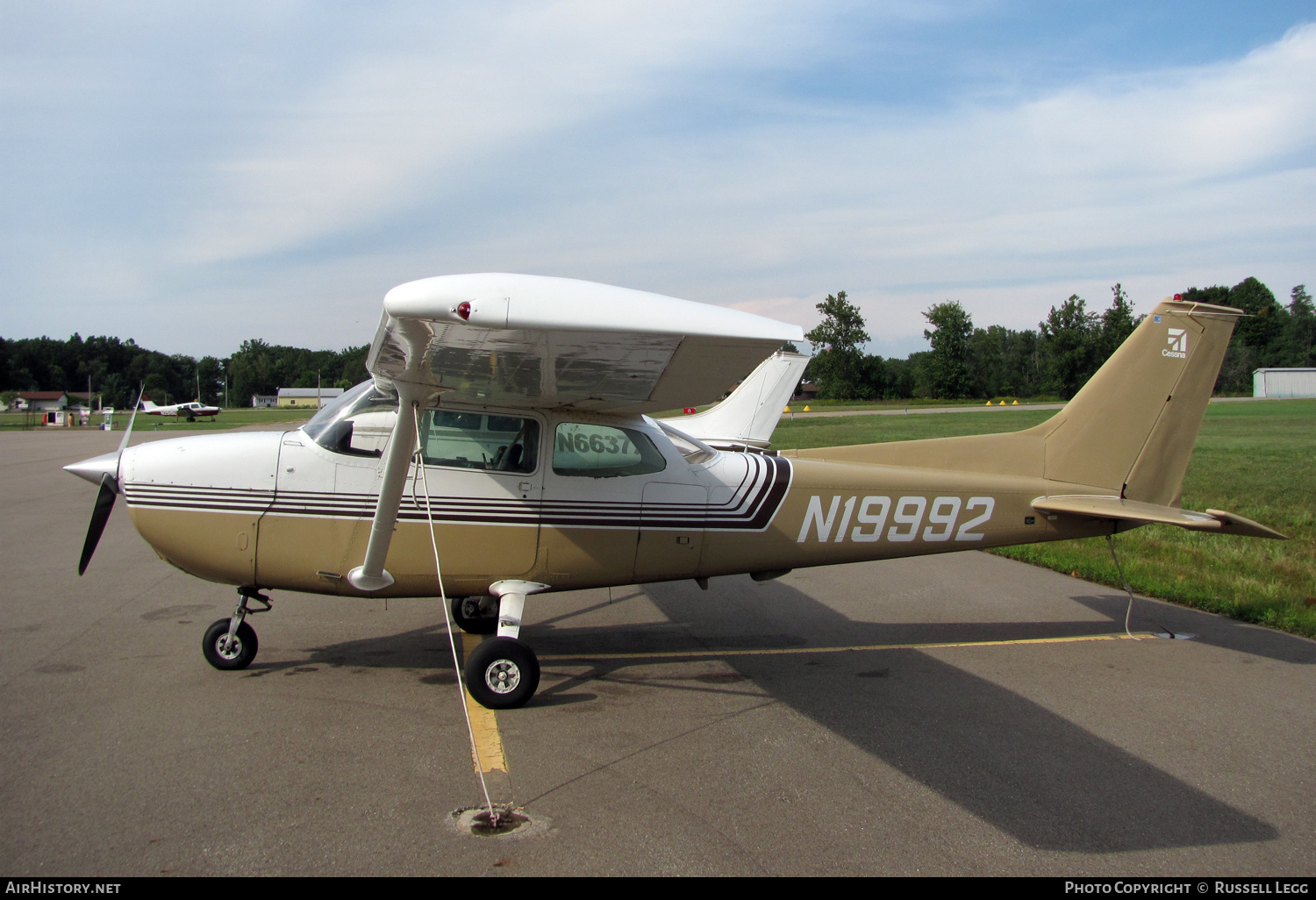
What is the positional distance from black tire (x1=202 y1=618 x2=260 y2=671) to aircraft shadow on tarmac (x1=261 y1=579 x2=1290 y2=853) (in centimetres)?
15

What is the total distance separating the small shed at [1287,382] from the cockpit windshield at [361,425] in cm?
7816

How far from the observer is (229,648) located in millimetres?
5352

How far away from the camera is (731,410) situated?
13070 millimetres

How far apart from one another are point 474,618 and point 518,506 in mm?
1573

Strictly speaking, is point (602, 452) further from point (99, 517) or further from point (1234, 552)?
point (1234, 552)

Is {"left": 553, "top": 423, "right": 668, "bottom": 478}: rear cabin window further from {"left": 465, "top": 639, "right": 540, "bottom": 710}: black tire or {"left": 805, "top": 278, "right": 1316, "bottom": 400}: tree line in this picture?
{"left": 805, "top": 278, "right": 1316, "bottom": 400}: tree line

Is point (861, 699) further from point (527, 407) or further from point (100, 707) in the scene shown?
point (100, 707)

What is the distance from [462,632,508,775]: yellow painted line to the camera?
4.01 m

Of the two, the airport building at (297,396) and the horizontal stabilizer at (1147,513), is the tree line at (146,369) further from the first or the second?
the horizontal stabilizer at (1147,513)

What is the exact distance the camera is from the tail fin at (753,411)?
42.2 feet

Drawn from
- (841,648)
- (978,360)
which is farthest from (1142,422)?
(978,360)

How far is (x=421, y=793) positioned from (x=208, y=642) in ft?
8.24

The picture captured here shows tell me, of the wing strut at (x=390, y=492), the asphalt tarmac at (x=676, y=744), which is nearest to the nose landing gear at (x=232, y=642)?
the asphalt tarmac at (x=676, y=744)

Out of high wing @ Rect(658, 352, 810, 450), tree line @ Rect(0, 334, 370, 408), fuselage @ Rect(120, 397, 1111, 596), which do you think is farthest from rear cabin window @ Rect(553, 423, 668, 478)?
tree line @ Rect(0, 334, 370, 408)
